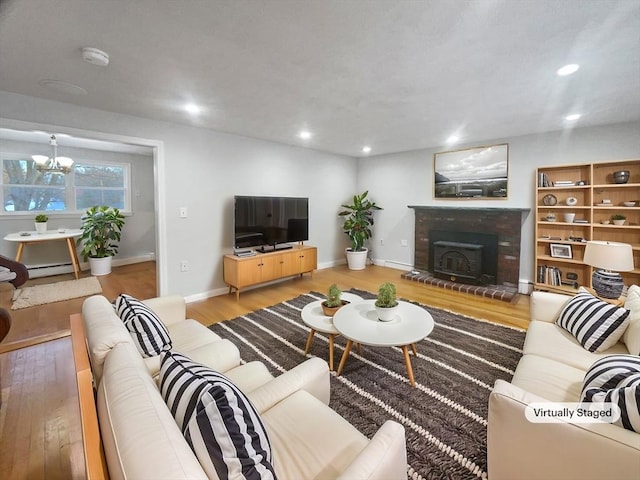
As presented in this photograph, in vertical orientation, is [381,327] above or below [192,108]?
below

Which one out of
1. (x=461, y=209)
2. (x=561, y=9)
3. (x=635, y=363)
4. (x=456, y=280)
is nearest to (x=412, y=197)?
(x=461, y=209)

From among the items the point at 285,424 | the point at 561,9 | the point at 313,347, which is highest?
the point at 561,9

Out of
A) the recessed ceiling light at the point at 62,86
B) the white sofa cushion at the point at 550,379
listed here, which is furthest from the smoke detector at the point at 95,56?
the white sofa cushion at the point at 550,379

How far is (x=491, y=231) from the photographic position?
448 centimetres

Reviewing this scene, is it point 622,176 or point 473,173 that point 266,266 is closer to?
point 473,173

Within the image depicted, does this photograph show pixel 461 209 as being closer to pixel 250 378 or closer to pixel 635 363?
pixel 635 363

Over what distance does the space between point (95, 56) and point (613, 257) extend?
164 inches

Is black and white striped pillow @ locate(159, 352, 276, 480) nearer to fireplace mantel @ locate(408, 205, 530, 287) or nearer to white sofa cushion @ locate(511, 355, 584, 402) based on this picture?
white sofa cushion @ locate(511, 355, 584, 402)

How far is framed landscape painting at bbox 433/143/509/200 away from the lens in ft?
14.5

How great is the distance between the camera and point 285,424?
3.83 feet

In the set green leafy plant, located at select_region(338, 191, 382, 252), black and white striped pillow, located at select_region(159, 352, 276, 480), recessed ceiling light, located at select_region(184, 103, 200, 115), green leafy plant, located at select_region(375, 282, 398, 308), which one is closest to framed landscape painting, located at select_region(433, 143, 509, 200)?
green leafy plant, located at select_region(338, 191, 382, 252)

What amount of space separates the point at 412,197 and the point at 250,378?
474cm

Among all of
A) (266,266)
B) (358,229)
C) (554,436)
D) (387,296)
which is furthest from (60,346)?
(358,229)

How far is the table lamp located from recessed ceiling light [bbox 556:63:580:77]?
1.43 metres
